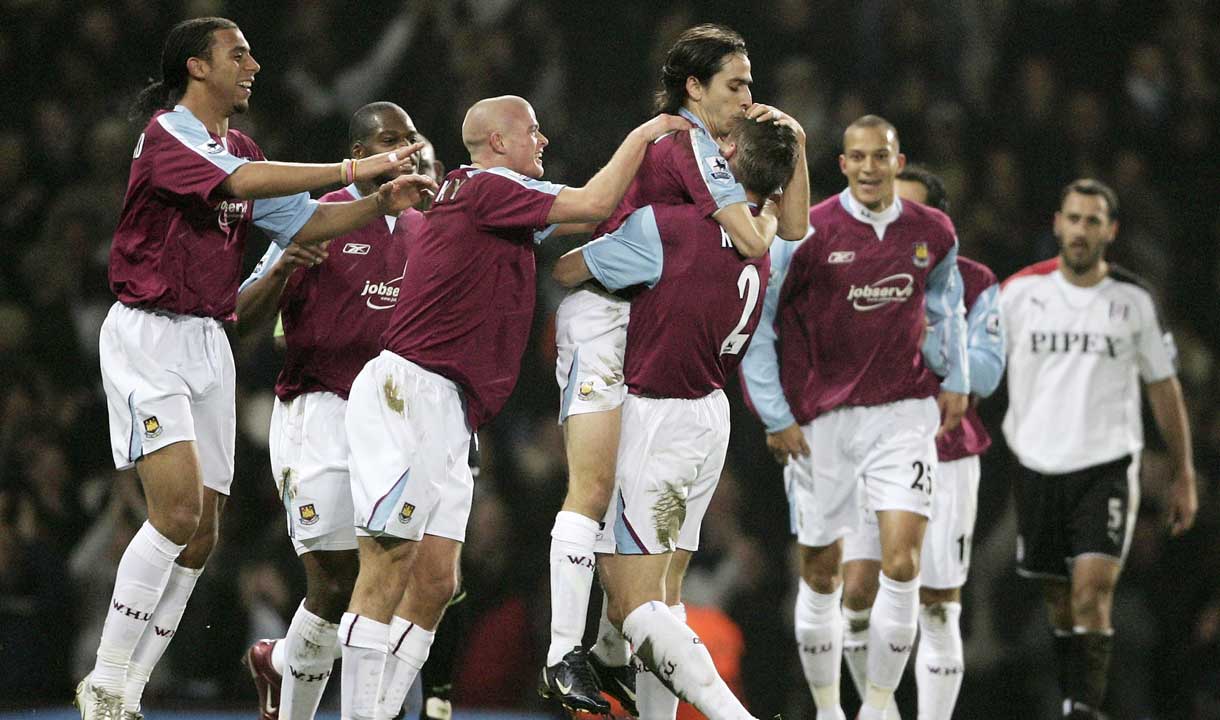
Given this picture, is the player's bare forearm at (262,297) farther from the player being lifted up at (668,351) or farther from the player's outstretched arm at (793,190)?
the player's outstretched arm at (793,190)

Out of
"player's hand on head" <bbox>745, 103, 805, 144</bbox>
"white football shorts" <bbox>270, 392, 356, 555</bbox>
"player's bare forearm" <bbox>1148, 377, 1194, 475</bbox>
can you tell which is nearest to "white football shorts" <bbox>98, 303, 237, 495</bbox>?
"white football shorts" <bbox>270, 392, 356, 555</bbox>

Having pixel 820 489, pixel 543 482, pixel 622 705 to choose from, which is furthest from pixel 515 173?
pixel 543 482

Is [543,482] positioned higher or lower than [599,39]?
lower

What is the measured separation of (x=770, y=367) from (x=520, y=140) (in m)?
2.00

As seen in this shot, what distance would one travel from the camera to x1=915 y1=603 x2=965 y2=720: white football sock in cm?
641

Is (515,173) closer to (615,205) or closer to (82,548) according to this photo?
(615,205)

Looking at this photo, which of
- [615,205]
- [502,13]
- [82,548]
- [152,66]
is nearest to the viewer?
[615,205]

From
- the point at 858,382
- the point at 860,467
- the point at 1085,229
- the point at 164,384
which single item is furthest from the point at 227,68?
the point at 1085,229

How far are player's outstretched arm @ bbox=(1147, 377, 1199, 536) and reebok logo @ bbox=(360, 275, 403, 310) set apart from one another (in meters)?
4.10

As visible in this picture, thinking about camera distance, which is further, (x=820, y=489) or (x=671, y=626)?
(x=820, y=489)

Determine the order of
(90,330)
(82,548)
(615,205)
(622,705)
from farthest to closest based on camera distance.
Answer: (90,330), (82,548), (622,705), (615,205)

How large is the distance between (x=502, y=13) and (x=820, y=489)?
4.84 meters

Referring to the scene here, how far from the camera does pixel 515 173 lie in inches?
181

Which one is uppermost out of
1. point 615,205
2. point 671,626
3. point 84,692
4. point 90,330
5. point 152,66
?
point 152,66
